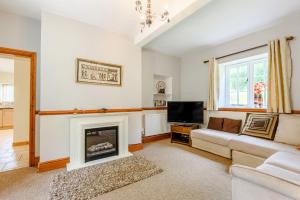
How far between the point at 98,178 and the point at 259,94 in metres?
3.57

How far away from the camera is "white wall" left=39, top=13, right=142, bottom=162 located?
2.37 meters

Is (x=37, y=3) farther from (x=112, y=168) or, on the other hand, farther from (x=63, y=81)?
(x=112, y=168)

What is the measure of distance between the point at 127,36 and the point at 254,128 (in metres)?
3.20

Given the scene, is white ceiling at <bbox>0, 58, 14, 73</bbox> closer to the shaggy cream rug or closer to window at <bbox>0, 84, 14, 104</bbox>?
window at <bbox>0, 84, 14, 104</bbox>

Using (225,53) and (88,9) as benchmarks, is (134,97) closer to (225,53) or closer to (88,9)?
(88,9)

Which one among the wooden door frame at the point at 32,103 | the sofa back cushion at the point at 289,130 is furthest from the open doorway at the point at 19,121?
the sofa back cushion at the point at 289,130

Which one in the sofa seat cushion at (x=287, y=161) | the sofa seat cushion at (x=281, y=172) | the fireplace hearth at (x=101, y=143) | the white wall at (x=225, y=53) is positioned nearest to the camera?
the sofa seat cushion at (x=281, y=172)

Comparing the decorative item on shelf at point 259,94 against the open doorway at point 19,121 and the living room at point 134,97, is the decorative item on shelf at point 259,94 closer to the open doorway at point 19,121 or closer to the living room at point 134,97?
the living room at point 134,97

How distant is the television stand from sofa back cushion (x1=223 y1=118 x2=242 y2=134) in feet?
2.31

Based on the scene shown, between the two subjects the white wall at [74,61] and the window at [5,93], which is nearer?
the white wall at [74,61]

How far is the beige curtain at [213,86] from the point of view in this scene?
3615mm

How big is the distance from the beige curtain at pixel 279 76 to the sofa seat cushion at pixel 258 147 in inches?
28.2

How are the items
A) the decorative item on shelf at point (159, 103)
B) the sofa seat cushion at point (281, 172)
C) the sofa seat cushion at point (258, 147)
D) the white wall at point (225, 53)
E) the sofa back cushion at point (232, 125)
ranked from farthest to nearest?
the decorative item on shelf at point (159, 103), the sofa back cushion at point (232, 125), the white wall at point (225, 53), the sofa seat cushion at point (258, 147), the sofa seat cushion at point (281, 172)

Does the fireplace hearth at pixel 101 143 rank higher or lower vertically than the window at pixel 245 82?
lower
